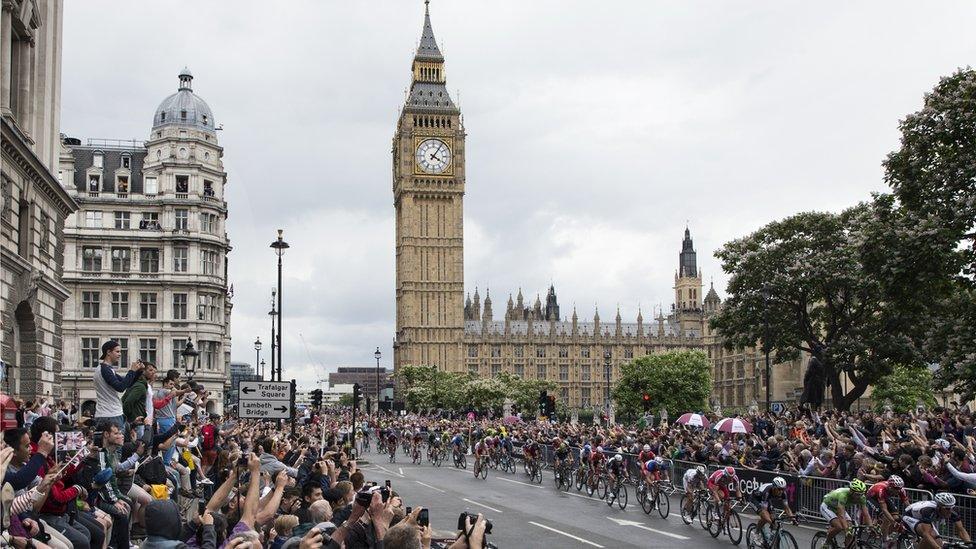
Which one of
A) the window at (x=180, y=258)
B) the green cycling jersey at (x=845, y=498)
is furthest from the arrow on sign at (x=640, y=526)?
the window at (x=180, y=258)

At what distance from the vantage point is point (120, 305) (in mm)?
59219

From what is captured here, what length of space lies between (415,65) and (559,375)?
175 ft

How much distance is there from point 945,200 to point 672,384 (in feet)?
273

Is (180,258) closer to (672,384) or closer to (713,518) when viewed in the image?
(713,518)

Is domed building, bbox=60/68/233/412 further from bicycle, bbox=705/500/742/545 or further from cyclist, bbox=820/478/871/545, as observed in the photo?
cyclist, bbox=820/478/871/545

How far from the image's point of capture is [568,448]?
109 ft

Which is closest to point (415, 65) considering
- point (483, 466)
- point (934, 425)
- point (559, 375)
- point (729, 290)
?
point (559, 375)

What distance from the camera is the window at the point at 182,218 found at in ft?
201

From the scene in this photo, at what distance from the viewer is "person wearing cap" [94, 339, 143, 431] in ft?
39.3

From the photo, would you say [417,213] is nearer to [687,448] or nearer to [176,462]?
[687,448]

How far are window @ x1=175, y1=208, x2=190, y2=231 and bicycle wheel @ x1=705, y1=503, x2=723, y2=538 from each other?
1831 inches

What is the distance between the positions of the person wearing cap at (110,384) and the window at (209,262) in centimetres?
5068

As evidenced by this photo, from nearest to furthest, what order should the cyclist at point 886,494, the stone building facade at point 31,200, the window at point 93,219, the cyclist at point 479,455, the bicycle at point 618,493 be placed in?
the cyclist at point 886,494
the stone building facade at point 31,200
the bicycle at point 618,493
the cyclist at point 479,455
the window at point 93,219

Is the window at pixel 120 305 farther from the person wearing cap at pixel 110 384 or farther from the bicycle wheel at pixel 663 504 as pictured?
the person wearing cap at pixel 110 384
